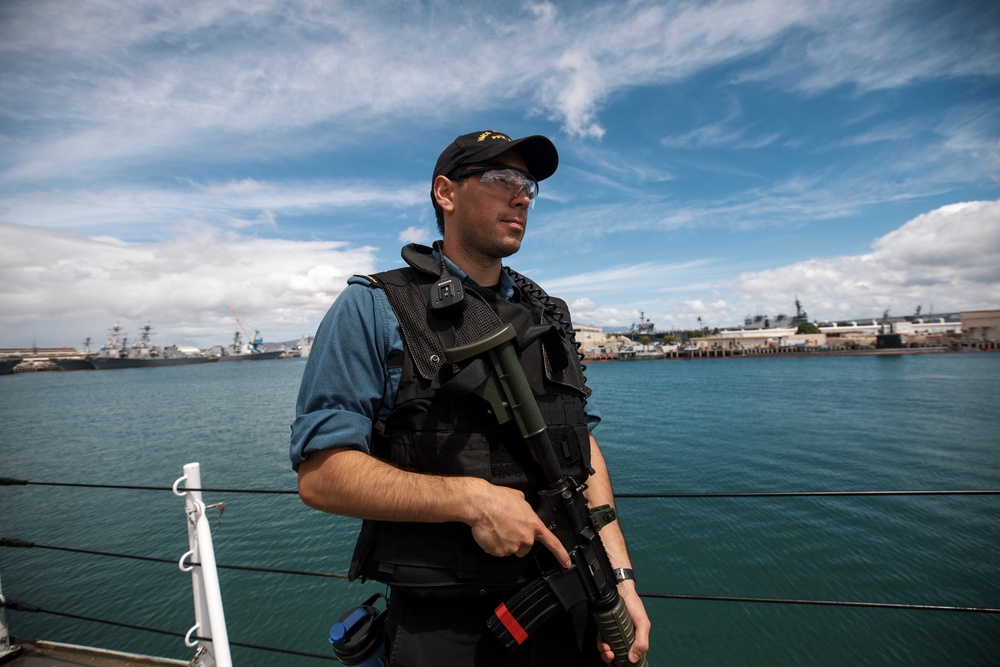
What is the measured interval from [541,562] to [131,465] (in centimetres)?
2556

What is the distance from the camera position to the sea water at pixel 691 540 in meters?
7.95

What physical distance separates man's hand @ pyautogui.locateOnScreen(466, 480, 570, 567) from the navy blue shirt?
15.8 inches

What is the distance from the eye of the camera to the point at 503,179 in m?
1.85

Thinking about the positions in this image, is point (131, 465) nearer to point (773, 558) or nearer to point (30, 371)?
point (773, 558)

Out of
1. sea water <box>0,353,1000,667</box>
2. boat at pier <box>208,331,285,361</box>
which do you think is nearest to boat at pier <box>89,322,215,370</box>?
boat at pier <box>208,331,285,361</box>

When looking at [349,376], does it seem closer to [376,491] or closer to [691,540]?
[376,491]

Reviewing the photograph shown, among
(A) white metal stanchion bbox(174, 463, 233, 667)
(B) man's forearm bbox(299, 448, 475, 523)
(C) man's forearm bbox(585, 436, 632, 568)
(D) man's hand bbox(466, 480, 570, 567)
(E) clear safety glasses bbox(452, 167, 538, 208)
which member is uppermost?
(E) clear safety glasses bbox(452, 167, 538, 208)

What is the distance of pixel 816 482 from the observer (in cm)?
1575

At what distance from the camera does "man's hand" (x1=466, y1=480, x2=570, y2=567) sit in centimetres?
135

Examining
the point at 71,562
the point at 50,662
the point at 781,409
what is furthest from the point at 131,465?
the point at 781,409

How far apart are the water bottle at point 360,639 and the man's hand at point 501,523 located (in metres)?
0.69

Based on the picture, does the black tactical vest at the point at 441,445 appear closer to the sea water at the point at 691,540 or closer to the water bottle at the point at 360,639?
the water bottle at the point at 360,639

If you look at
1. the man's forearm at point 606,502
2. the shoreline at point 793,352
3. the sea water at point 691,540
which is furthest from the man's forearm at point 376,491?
the shoreline at point 793,352

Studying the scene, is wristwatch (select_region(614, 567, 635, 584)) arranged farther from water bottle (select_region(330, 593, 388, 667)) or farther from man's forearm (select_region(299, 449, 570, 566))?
water bottle (select_region(330, 593, 388, 667))
